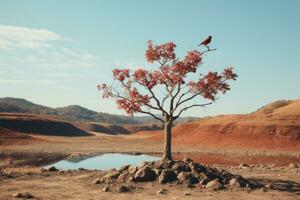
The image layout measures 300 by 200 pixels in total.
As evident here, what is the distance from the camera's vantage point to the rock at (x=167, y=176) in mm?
23234

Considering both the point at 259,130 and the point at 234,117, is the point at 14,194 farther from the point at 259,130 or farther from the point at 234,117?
the point at 234,117

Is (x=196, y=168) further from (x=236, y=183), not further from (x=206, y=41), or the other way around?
(x=206, y=41)

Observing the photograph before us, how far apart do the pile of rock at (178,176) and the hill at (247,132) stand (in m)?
44.0

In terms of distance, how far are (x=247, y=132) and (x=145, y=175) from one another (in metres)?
54.7

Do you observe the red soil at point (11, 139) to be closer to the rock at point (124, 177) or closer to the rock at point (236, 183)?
the rock at point (124, 177)

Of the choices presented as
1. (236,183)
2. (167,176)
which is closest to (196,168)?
(167,176)

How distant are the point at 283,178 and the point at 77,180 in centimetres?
1232

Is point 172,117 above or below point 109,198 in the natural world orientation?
above

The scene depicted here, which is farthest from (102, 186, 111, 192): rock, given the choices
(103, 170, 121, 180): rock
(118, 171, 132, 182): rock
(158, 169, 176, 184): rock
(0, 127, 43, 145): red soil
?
(0, 127, 43, 145): red soil

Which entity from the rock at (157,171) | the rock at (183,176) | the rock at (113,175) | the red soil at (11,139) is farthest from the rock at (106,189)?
the red soil at (11,139)

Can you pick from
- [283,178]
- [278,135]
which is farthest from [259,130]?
[283,178]

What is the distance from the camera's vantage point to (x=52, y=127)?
406 ft

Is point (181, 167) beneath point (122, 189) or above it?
above

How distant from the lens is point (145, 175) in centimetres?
2386
